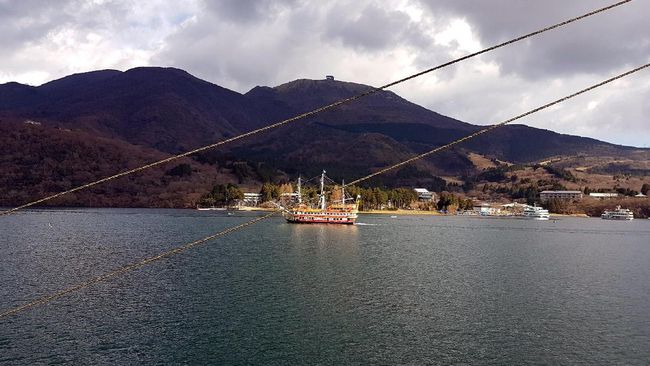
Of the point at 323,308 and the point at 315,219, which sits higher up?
the point at 315,219

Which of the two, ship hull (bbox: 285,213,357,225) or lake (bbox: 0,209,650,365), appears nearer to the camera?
lake (bbox: 0,209,650,365)

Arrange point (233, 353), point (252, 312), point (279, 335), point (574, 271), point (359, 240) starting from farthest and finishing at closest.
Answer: point (359, 240)
point (574, 271)
point (252, 312)
point (279, 335)
point (233, 353)

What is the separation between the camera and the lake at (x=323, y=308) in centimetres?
4094

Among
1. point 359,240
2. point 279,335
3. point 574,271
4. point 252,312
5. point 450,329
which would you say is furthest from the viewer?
point 359,240

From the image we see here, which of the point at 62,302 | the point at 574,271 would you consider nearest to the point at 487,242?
the point at 574,271

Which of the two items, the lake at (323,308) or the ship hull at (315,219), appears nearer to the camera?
the lake at (323,308)

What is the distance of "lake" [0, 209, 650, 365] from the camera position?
4094 centimetres

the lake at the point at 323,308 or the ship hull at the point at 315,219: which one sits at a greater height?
the ship hull at the point at 315,219

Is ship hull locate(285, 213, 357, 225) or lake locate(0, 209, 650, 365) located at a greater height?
ship hull locate(285, 213, 357, 225)

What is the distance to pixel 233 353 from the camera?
40.5 meters

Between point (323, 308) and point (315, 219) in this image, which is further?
point (315, 219)

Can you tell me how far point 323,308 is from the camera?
54.5 m

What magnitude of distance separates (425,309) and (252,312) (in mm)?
17189

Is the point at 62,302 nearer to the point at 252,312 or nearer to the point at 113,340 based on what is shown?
the point at 113,340
